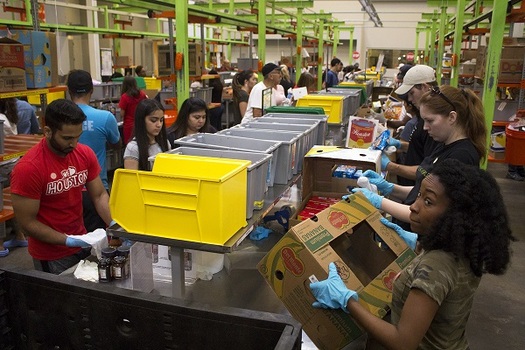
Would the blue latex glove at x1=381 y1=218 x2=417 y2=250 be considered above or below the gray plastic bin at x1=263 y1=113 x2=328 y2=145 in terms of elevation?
below

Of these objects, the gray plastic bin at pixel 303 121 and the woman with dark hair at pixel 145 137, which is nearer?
the woman with dark hair at pixel 145 137

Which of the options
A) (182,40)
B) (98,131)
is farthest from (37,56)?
(182,40)

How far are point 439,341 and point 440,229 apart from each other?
377mm

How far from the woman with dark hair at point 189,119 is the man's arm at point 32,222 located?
137cm

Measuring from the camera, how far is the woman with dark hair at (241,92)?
6.07 meters

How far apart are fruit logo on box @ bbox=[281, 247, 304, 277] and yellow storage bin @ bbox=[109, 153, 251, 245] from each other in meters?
0.25

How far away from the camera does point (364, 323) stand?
59.7 inches

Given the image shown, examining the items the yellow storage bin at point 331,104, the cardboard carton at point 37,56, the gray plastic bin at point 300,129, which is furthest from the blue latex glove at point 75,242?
the yellow storage bin at point 331,104

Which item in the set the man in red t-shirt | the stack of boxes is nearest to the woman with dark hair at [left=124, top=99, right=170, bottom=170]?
the man in red t-shirt

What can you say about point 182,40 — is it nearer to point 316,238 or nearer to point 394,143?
point 394,143

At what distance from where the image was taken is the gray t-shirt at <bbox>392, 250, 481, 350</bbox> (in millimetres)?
1350

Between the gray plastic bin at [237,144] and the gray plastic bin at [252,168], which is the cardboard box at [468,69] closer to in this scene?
the gray plastic bin at [237,144]

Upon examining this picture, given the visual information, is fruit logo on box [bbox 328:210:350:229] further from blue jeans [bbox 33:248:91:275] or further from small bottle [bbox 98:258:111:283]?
blue jeans [bbox 33:248:91:275]

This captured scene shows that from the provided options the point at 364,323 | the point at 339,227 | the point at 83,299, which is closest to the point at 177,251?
the point at 339,227
